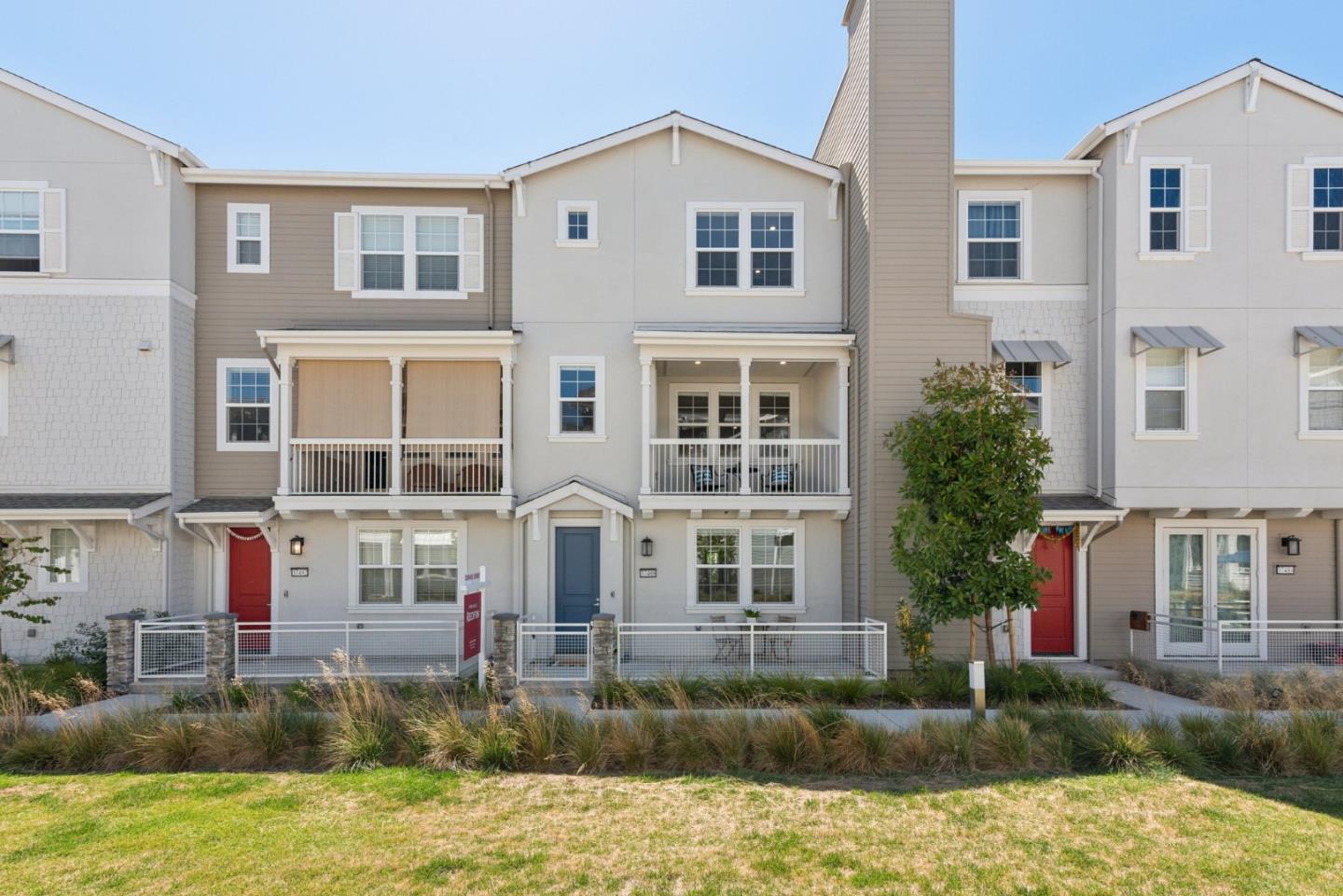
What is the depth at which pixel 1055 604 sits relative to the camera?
13.8m

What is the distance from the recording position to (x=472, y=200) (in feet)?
46.7

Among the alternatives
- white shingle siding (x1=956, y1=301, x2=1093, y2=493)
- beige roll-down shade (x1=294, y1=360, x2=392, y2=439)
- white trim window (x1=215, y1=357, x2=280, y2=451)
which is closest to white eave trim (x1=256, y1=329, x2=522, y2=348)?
beige roll-down shade (x1=294, y1=360, x2=392, y2=439)

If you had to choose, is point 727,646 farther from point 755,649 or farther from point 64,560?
point 64,560

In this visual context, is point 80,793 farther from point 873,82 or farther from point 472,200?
point 873,82

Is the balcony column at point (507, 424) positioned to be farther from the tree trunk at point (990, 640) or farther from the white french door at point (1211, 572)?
the white french door at point (1211, 572)

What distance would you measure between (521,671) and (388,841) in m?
4.98

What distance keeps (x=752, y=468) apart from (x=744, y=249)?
4.18 metres

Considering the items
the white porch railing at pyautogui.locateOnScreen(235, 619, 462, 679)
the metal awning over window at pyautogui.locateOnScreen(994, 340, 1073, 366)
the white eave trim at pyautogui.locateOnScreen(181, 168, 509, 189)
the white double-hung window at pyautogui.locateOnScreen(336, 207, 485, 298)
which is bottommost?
the white porch railing at pyautogui.locateOnScreen(235, 619, 462, 679)

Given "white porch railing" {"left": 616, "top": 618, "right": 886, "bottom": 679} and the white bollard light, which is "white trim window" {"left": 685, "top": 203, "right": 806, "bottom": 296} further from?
the white bollard light

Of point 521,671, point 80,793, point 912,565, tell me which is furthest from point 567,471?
point 80,793

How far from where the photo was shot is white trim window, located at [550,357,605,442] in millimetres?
13844

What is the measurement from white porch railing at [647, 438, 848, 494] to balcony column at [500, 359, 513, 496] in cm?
254

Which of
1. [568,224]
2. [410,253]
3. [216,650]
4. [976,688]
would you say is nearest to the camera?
[976,688]

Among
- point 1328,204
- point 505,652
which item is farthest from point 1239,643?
point 505,652
